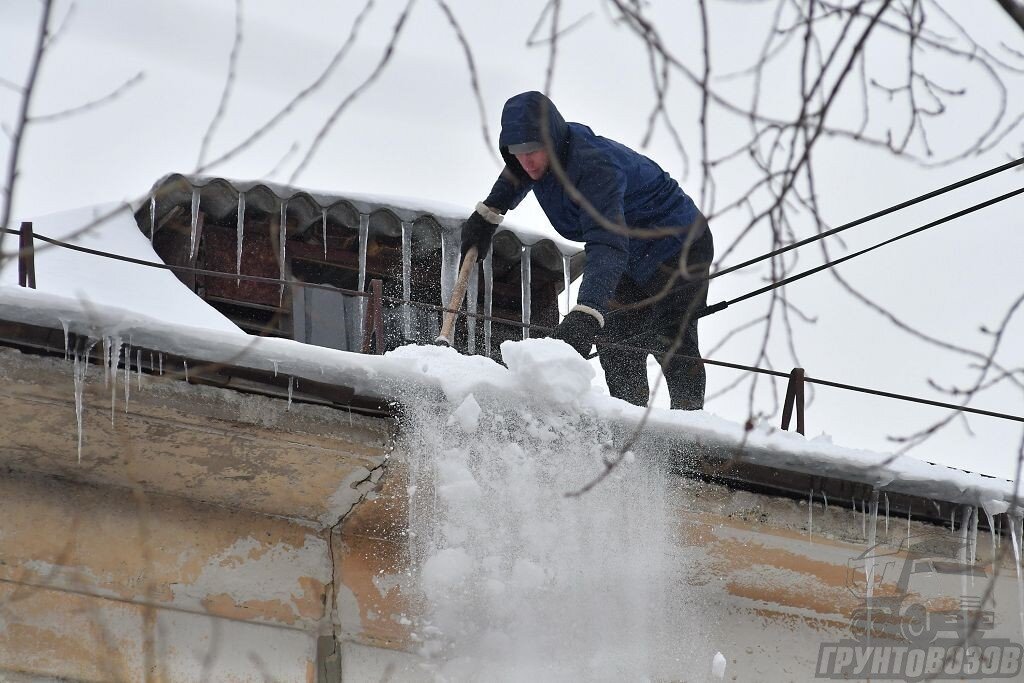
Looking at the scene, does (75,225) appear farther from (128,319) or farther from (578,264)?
(128,319)

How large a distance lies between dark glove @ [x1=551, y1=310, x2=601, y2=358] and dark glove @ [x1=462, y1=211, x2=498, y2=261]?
809mm

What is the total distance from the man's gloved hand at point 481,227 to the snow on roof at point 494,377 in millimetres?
1363

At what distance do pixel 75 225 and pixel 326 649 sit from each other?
369cm

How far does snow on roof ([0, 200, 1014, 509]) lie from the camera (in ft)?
12.2

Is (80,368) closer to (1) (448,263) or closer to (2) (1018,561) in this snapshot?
(2) (1018,561)

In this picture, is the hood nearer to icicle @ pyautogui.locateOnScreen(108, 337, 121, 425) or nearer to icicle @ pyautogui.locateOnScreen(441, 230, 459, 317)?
icicle @ pyautogui.locateOnScreen(441, 230, 459, 317)

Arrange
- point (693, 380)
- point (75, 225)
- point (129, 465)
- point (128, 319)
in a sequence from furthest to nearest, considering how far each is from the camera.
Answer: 1. point (75, 225)
2. point (693, 380)
3. point (129, 465)
4. point (128, 319)

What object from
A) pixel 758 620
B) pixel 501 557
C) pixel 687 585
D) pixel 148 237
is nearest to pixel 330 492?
pixel 501 557

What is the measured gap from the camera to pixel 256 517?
423 centimetres

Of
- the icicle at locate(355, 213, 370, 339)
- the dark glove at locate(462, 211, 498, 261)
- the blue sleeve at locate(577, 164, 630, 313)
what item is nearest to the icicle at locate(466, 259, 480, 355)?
the icicle at locate(355, 213, 370, 339)

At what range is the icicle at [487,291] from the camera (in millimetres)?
7102

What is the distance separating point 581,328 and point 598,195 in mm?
597

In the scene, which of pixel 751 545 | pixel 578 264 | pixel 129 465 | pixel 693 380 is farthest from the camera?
pixel 578 264

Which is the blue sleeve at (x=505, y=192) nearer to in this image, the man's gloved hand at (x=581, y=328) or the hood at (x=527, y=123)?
the hood at (x=527, y=123)
